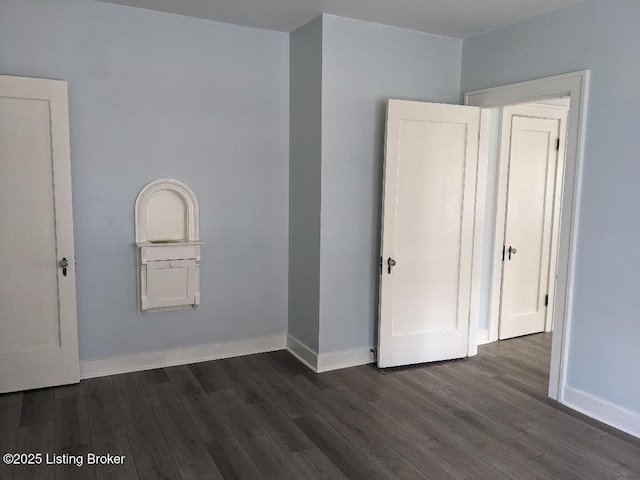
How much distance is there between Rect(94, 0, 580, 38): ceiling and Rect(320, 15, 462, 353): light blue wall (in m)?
0.17

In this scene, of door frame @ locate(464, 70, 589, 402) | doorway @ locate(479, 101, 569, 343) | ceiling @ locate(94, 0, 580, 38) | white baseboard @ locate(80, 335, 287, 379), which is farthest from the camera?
doorway @ locate(479, 101, 569, 343)

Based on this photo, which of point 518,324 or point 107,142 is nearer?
point 107,142

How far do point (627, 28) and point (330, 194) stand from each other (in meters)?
2.14

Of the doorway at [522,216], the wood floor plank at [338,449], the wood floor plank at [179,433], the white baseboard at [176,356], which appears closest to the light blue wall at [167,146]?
the white baseboard at [176,356]

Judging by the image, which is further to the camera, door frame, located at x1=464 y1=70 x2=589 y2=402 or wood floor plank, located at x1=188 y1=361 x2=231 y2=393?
wood floor plank, located at x1=188 y1=361 x2=231 y2=393

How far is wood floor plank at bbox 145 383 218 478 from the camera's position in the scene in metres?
2.64

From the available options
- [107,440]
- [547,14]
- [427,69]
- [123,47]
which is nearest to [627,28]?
[547,14]

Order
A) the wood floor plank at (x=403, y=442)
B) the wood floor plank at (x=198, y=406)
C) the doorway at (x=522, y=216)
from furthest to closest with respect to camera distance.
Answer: the doorway at (x=522, y=216) → the wood floor plank at (x=198, y=406) → the wood floor plank at (x=403, y=442)

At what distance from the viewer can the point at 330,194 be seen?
12.7 ft

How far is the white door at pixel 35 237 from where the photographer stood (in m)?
3.30

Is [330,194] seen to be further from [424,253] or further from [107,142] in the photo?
[107,142]

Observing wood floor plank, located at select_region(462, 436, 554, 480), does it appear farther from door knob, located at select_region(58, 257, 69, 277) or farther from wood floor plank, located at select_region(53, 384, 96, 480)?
door knob, located at select_region(58, 257, 69, 277)

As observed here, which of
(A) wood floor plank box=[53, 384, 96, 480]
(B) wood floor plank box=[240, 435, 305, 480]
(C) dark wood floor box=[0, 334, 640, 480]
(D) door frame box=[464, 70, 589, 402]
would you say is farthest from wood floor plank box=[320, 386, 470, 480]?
(A) wood floor plank box=[53, 384, 96, 480]

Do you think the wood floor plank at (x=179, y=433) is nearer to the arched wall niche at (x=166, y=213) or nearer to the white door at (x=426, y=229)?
the arched wall niche at (x=166, y=213)
